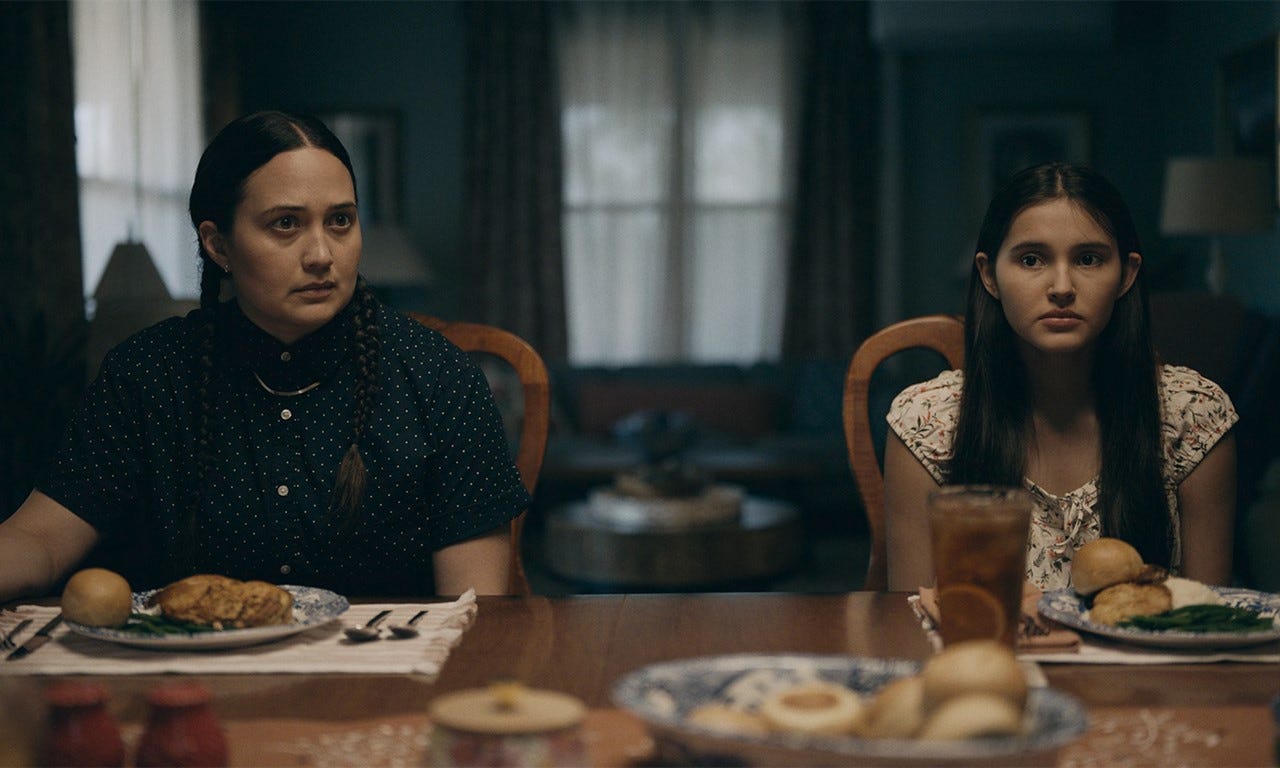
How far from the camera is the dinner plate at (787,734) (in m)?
0.66

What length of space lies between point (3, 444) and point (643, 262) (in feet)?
13.0

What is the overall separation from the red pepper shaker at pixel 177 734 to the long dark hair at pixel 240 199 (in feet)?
2.47

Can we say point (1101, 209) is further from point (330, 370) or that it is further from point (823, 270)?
point (823, 270)

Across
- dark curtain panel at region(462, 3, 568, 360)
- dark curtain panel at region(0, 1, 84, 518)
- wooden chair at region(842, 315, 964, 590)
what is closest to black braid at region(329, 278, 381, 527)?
wooden chair at region(842, 315, 964, 590)

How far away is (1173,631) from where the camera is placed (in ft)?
3.51

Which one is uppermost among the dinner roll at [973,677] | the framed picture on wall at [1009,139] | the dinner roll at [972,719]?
the framed picture on wall at [1009,139]

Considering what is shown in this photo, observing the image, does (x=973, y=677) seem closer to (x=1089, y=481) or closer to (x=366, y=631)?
(x=366, y=631)

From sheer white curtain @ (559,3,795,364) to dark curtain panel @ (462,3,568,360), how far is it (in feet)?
0.35

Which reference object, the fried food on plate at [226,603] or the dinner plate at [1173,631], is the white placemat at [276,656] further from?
the dinner plate at [1173,631]

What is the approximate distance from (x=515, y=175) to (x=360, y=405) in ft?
17.6

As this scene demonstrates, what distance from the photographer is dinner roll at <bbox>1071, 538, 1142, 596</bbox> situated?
117cm

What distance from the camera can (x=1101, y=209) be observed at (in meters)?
1.49

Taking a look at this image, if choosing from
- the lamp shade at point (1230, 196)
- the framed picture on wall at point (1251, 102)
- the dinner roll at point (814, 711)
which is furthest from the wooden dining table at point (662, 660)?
the framed picture on wall at point (1251, 102)

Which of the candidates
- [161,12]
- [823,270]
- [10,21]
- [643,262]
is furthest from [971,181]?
[10,21]
